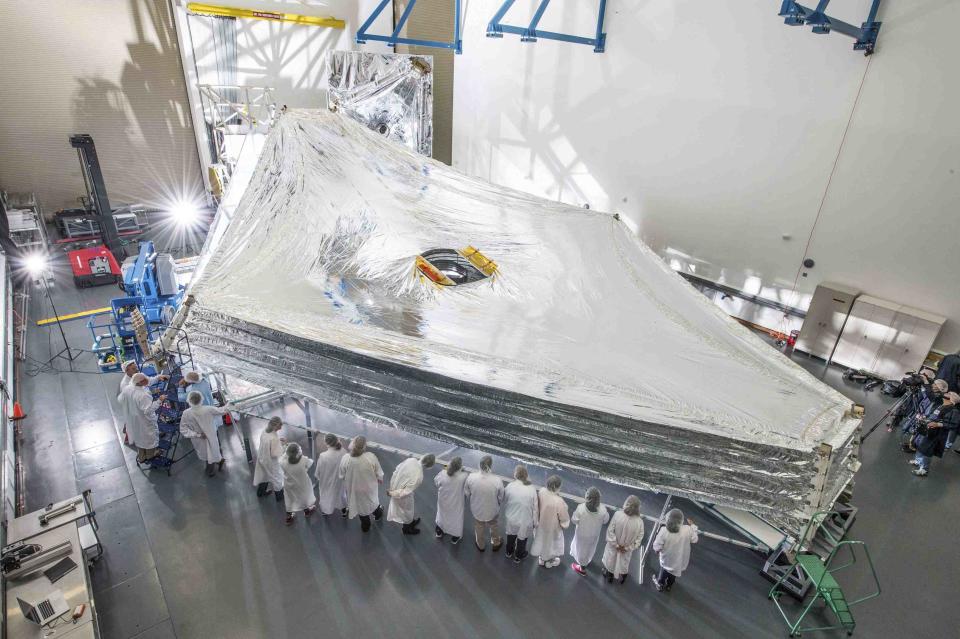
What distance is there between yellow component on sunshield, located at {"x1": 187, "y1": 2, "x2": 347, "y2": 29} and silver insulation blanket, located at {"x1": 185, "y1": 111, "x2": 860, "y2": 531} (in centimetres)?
830

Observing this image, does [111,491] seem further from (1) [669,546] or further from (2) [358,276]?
(1) [669,546]

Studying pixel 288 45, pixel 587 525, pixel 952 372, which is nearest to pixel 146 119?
pixel 288 45

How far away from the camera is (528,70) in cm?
1204

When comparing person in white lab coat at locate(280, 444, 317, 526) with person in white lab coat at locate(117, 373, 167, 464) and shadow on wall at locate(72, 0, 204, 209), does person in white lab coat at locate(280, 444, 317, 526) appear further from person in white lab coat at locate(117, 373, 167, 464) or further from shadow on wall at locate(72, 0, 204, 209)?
shadow on wall at locate(72, 0, 204, 209)

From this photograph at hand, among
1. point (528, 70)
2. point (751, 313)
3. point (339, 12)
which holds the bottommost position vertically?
point (751, 313)

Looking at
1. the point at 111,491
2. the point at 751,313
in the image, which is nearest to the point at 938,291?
the point at 751,313

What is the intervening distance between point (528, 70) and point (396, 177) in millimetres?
7038

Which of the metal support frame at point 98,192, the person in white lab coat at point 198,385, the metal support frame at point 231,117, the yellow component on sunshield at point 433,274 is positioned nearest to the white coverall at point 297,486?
the person in white lab coat at point 198,385

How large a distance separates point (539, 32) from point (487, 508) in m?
8.99

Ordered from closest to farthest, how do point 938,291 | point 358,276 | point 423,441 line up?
point 358,276, point 423,441, point 938,291

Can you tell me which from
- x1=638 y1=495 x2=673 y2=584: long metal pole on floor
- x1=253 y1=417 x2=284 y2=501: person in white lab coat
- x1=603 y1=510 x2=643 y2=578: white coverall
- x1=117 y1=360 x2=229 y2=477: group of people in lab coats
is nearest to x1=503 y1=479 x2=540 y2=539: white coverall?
x1=603 y1=510 x2=643 y2=578: white coverall

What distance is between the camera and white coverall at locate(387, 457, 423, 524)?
4965 mm

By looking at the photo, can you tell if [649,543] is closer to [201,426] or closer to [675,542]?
[675,542]

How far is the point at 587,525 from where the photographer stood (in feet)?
15.4
